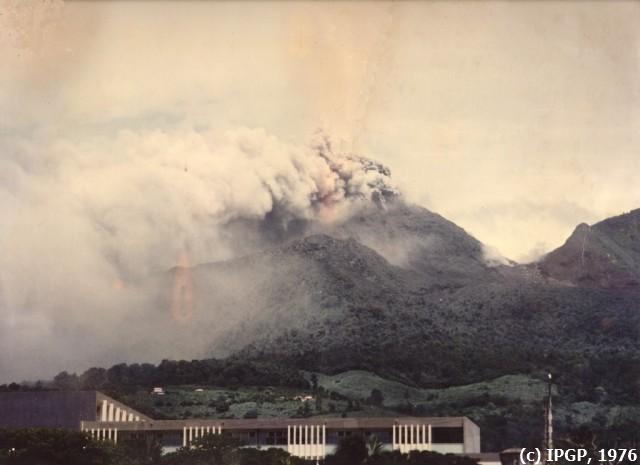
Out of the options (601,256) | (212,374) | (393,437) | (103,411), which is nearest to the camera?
(393,437)

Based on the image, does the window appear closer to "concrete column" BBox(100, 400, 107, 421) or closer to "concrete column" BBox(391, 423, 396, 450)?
"concrete column" BBox(391, 423, 396, 450)

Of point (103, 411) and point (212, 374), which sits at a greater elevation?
point (212, 374)

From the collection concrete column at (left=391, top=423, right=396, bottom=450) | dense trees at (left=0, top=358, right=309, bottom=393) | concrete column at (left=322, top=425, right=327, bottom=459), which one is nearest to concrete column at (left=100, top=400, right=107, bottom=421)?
concrete column at (left=322, top=425, right=327, bottom=459)

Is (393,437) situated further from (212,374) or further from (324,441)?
(212,374)

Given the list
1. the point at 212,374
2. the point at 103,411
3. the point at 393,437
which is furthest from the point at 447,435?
the point at 212,374

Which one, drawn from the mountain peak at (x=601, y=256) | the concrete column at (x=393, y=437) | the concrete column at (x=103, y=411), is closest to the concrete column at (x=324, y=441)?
the concrete column at (x=393, y=437)

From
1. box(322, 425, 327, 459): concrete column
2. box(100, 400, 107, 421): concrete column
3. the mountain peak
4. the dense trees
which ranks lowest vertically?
box(322, 425, 327, 459): concrete column

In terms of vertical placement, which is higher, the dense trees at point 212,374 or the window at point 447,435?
the dense trees at point 212,374

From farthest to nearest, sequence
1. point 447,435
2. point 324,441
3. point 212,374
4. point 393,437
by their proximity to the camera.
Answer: point 212,374
point 447,435
point 393,437
point 324,441

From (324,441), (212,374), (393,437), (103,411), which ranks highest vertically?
(212,374)

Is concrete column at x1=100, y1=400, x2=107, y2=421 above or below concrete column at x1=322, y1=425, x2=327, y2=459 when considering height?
above

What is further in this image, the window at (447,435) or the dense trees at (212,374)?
the dense trees at (212,374)

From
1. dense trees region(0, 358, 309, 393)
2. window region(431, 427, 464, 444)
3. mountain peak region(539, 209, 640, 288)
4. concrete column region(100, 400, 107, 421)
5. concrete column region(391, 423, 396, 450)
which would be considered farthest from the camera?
mountain peak region(539, 209, 640, 288)

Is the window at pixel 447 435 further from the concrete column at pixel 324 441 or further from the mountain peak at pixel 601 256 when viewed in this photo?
the mountain peak at pixel 601 256
